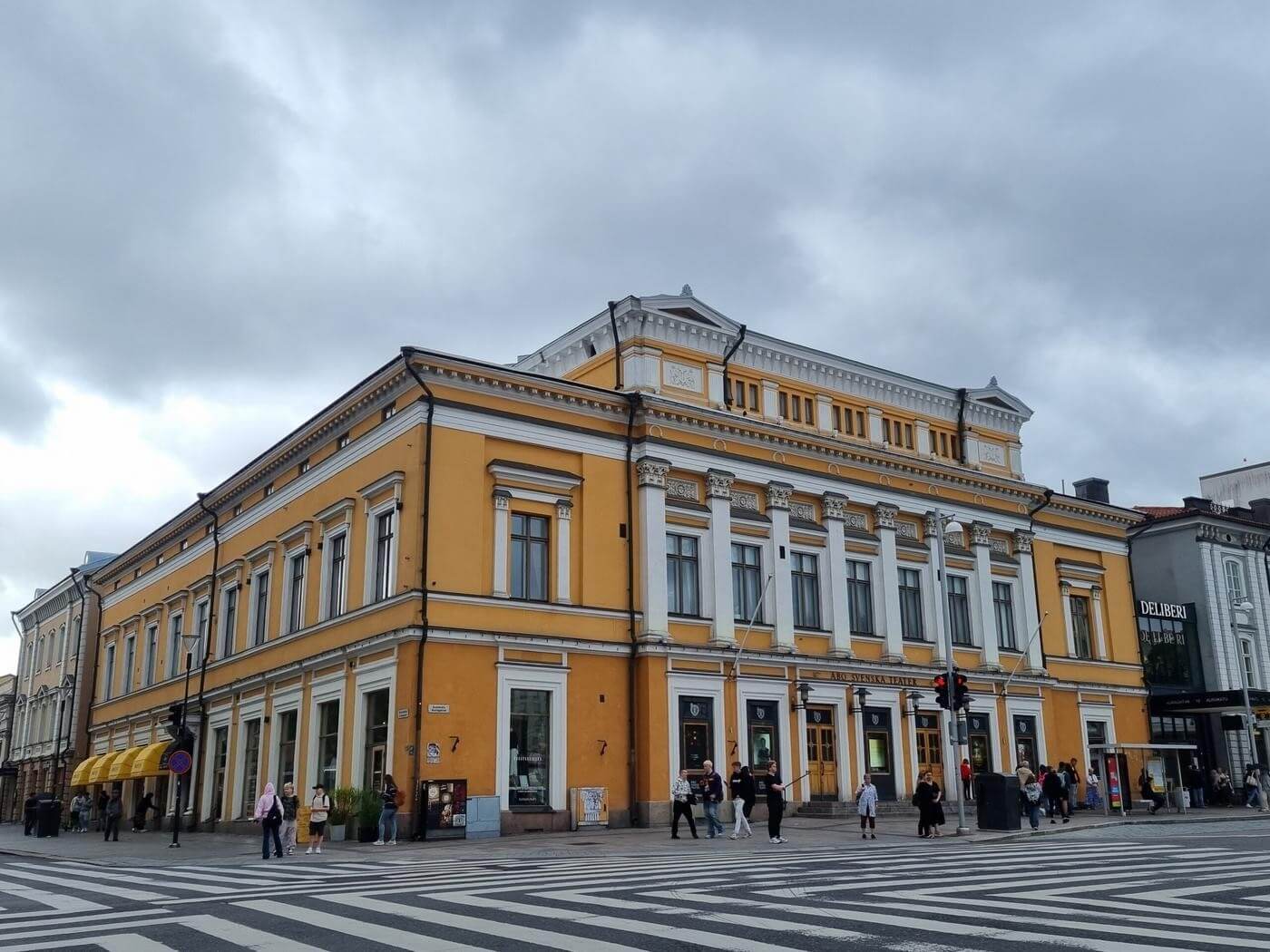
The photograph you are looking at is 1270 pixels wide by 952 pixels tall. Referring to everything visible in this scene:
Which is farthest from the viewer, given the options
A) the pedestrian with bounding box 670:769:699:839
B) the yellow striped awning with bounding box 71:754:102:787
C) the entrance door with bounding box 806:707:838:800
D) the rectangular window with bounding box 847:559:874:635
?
the yellow striped awning with bounding box 71:754:102:787

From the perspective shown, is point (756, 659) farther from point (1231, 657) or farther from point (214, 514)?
point (1231, 657)

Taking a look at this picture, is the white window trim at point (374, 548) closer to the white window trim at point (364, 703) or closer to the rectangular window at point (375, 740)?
the white window trim at point (364, 703)

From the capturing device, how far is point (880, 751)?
37750 millimetres

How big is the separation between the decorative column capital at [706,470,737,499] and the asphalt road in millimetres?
15092

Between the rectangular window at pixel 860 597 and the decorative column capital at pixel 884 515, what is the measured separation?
1492mm

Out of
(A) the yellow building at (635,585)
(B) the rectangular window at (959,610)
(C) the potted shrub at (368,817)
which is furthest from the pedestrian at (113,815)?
(B) the rectangular window at (959,610)

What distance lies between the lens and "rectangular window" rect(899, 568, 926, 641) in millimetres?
40250

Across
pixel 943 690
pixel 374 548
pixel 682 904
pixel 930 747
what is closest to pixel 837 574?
pixel 930 747

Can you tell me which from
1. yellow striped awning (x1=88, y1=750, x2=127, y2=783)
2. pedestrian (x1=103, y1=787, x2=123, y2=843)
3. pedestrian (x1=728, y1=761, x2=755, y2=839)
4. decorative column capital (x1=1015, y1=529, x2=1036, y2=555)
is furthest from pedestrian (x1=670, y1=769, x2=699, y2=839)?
yellow striped awning (x1=88, y1=750, x2=127, y2=783)

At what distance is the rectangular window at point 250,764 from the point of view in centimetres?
3797

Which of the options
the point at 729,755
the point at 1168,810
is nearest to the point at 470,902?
the point at 729,755

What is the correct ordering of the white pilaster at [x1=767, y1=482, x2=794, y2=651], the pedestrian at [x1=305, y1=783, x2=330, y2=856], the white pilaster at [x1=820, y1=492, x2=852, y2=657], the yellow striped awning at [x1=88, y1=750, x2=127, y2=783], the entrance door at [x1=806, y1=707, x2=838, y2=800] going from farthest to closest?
the yellow striped awning at [x1=88, y1=750, x2=127, y2=783] < the white pilaster at [x1=820, y1=492, x2=852, y2=657] < the white pilaster at [x1=767, y1=482, x2=794, y2=651] < the entrance door at [x1=806, y1=707, x2=838, y2=800] < the pedestrian at [x1=305, y1=783, x2=330, y2=856]

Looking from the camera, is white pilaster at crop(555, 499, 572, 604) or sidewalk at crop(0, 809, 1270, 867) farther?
white pilaster at crop(555, 499, 572, 604)

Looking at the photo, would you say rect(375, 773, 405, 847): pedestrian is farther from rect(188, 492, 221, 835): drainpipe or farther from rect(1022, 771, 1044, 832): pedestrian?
rect(188, 492, 221, 835): drainpipe
